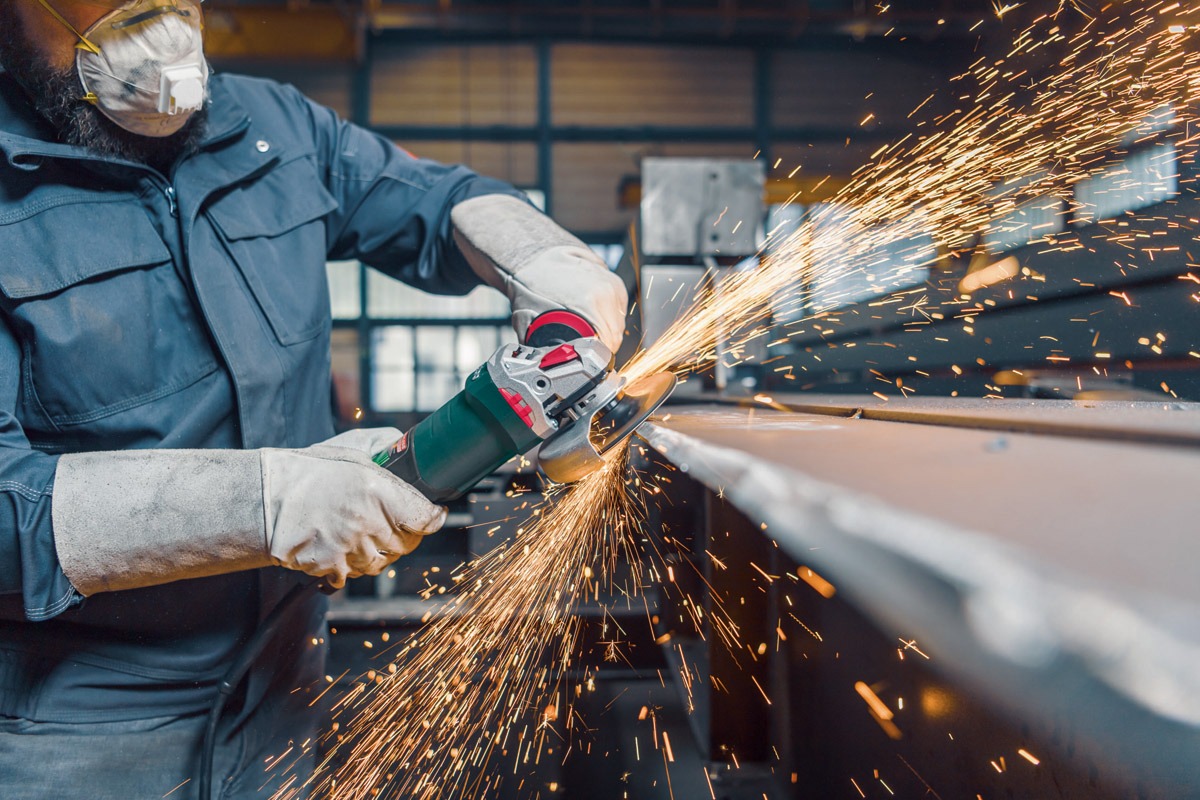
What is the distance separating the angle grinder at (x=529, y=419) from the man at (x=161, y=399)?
66 mm

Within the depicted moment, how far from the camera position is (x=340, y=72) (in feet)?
26.2

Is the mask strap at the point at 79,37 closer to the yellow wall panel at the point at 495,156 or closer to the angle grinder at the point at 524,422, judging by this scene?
the angle grinder at the point at 524,422

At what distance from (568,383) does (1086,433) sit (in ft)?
2.04

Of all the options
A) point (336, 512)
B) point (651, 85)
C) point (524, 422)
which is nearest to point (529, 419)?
point (524, 422)

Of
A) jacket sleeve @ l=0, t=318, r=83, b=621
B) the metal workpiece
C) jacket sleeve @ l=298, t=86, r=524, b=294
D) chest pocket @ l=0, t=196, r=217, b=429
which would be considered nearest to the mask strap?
chest pocket @ l=0, t=196, r=217, b=429

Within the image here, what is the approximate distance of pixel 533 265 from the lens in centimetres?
129

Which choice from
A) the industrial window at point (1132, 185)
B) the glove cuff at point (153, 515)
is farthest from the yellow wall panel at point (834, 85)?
the glove cuff at point (153, 515)

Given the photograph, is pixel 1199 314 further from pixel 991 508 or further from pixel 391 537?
pixel 391 537

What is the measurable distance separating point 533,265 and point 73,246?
0.68m

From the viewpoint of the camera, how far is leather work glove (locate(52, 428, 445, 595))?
36.8 inches

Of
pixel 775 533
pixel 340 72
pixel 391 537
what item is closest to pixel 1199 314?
pixel 775 533

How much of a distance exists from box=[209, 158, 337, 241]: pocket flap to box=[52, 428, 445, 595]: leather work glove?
434 millimetres

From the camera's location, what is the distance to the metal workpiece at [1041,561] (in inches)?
11.1

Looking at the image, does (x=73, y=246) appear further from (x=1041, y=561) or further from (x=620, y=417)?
(x=1041, y=561)
